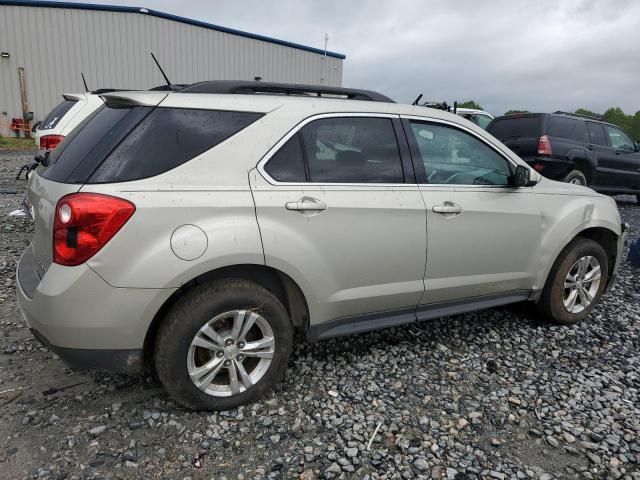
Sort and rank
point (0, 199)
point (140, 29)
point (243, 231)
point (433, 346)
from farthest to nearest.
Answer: point (140, 29), point (0, 199), point (433, 346), point (243, 231)

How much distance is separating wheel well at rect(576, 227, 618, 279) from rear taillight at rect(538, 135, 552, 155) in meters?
5.36

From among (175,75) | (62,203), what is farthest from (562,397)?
(175,75)

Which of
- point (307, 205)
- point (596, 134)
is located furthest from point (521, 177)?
point (596, 134)

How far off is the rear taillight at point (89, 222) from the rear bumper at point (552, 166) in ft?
27.5

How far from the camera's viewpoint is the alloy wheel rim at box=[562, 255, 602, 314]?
13.1ft

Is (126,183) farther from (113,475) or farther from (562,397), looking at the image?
(562,397)

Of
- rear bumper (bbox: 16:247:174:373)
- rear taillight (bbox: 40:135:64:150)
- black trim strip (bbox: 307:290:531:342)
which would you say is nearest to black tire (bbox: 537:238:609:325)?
black trim strip (bbox: 307:290:531:342)

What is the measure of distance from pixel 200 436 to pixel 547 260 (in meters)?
2.74

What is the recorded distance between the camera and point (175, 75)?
22078mm

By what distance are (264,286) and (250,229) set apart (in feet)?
1.31

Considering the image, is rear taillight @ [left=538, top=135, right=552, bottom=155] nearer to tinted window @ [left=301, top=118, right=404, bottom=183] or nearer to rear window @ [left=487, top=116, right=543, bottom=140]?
rear window @ [left=487, top=116, right=543, bottom=140]

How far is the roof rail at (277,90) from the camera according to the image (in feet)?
9.29

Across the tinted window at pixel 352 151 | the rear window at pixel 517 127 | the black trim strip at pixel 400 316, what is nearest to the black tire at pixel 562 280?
the black trim strip at pixel 400 316

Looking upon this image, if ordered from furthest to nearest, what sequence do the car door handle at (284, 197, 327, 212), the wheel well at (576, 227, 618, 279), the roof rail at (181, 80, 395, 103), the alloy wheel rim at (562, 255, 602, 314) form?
the wheel well at (576, 227, 618, 279) → the alloy wheel rim at (562, 255, 602, 314) → the roof rail at (181, 80, 395, 103) → the car door handle at (284, 197, 327, 212)
